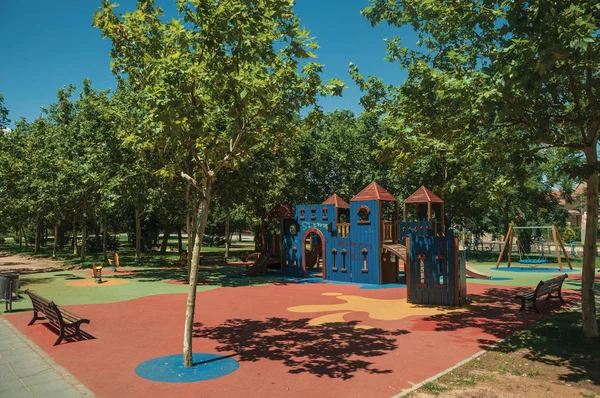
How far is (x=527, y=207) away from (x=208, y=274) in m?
31.4

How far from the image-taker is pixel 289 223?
27719 mm

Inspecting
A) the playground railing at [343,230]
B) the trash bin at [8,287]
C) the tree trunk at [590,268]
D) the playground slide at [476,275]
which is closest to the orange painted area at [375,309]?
the tree trunk at [590,268]

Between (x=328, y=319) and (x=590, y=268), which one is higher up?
(x=590, y=268)

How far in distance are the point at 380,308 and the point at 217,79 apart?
997cm

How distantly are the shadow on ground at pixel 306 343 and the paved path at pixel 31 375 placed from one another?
3177mm

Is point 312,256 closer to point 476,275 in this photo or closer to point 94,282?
point 476,275

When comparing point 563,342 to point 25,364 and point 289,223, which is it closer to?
point 25,364

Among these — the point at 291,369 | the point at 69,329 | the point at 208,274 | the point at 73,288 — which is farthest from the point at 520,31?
the point at 208,274

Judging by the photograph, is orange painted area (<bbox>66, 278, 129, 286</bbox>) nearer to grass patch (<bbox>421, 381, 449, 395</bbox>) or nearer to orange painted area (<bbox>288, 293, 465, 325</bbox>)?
orange painted area (<bbox>288, 293, 465, 325</bbox>)

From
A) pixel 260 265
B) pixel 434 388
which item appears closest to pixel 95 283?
pixel 260 265

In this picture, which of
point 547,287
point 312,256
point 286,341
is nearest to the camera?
point 286,341

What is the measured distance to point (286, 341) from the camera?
10.5m

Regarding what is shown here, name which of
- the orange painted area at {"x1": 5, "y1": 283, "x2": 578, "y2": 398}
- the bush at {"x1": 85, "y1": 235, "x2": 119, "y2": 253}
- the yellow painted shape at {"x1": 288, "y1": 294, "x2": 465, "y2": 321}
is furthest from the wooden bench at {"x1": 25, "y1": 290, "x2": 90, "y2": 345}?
the bush at {"x1": 85, "y1": 235, "x2": 119, "y2": 253}

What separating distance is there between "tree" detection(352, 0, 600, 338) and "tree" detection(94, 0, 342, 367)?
3026mm
